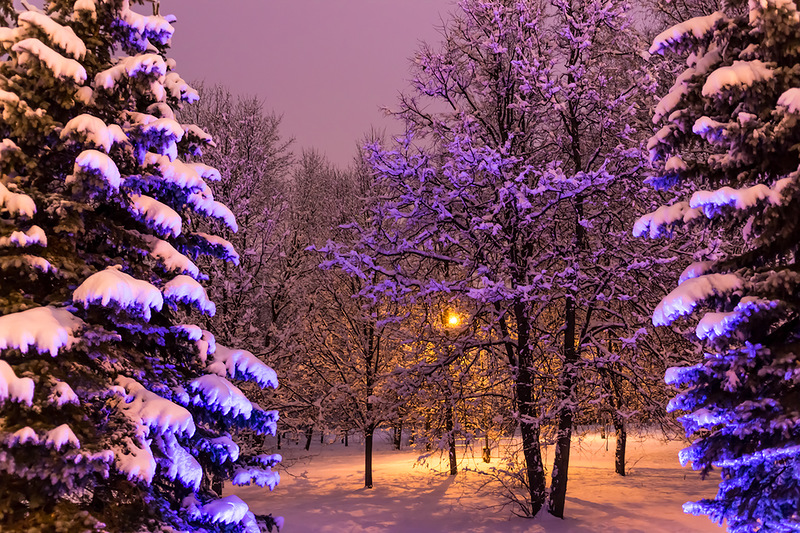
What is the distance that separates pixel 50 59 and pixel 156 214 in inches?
67.1

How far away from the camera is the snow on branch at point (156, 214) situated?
19.2ft

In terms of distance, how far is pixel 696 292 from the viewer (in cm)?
588

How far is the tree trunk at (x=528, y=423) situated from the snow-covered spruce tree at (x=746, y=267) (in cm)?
438

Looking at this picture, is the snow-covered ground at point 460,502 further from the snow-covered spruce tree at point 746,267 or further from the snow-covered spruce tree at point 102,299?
the snow-covered spruce tree at point 102,299

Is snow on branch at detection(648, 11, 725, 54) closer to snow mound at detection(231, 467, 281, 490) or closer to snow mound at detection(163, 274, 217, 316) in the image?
snow mound at detection(163, 274, 217, 316)

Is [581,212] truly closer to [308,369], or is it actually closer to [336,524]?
[336,524]

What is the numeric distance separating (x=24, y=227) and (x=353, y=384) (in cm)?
1151

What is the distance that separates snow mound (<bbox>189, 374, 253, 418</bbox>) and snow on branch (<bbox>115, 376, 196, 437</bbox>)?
0.55m

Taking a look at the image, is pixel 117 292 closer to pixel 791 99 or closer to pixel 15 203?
pixel 15 203

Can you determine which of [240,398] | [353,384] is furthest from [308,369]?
[240,398]

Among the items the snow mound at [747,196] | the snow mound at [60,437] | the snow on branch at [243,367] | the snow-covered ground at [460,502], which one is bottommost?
the snow-covered ground at [460,502]

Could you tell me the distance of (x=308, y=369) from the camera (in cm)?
1889

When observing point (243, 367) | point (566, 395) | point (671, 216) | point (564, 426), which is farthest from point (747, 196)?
point (564, 426)

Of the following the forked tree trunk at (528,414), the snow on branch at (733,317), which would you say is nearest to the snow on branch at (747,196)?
the snow on branch at (733,317)
